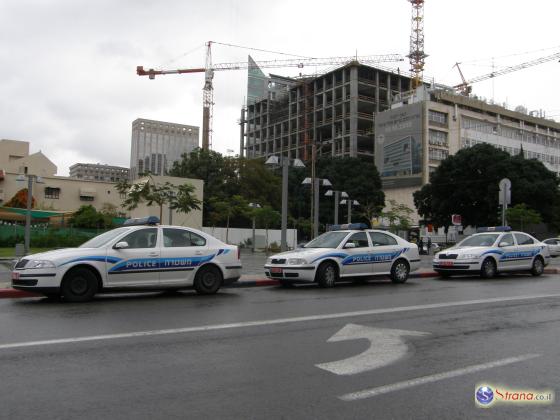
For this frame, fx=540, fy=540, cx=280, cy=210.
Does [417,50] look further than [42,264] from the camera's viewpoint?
Yes

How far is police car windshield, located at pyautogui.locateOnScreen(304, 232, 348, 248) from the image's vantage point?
545 inches

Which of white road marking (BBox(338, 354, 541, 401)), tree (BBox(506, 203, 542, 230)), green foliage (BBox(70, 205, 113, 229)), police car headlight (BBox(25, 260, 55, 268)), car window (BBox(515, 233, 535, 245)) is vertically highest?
tree (BBox(506, 203, 542, 230))

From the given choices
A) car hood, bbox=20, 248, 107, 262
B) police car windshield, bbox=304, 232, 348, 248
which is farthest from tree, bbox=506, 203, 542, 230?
car hood, bbox=20, 248, 107, 262

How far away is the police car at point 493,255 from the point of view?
52.3ft

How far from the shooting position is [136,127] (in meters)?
110

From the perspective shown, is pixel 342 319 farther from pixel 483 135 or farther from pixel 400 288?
pixel 483 135

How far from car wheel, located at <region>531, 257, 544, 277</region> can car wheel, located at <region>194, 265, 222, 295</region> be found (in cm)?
1083

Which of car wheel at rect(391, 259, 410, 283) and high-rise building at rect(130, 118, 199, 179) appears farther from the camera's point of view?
high-rise building at rect(130, 118, 199, 179)

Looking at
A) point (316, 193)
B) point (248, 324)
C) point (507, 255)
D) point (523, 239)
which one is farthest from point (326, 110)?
point (248, 324)

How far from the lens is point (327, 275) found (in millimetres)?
13258

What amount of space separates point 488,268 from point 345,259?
17.2ft

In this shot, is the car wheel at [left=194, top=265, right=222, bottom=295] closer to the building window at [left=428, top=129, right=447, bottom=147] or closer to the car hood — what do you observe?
the car hood

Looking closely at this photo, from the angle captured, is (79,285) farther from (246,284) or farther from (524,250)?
(524,250)

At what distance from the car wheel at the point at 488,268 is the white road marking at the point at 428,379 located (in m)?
10.4
